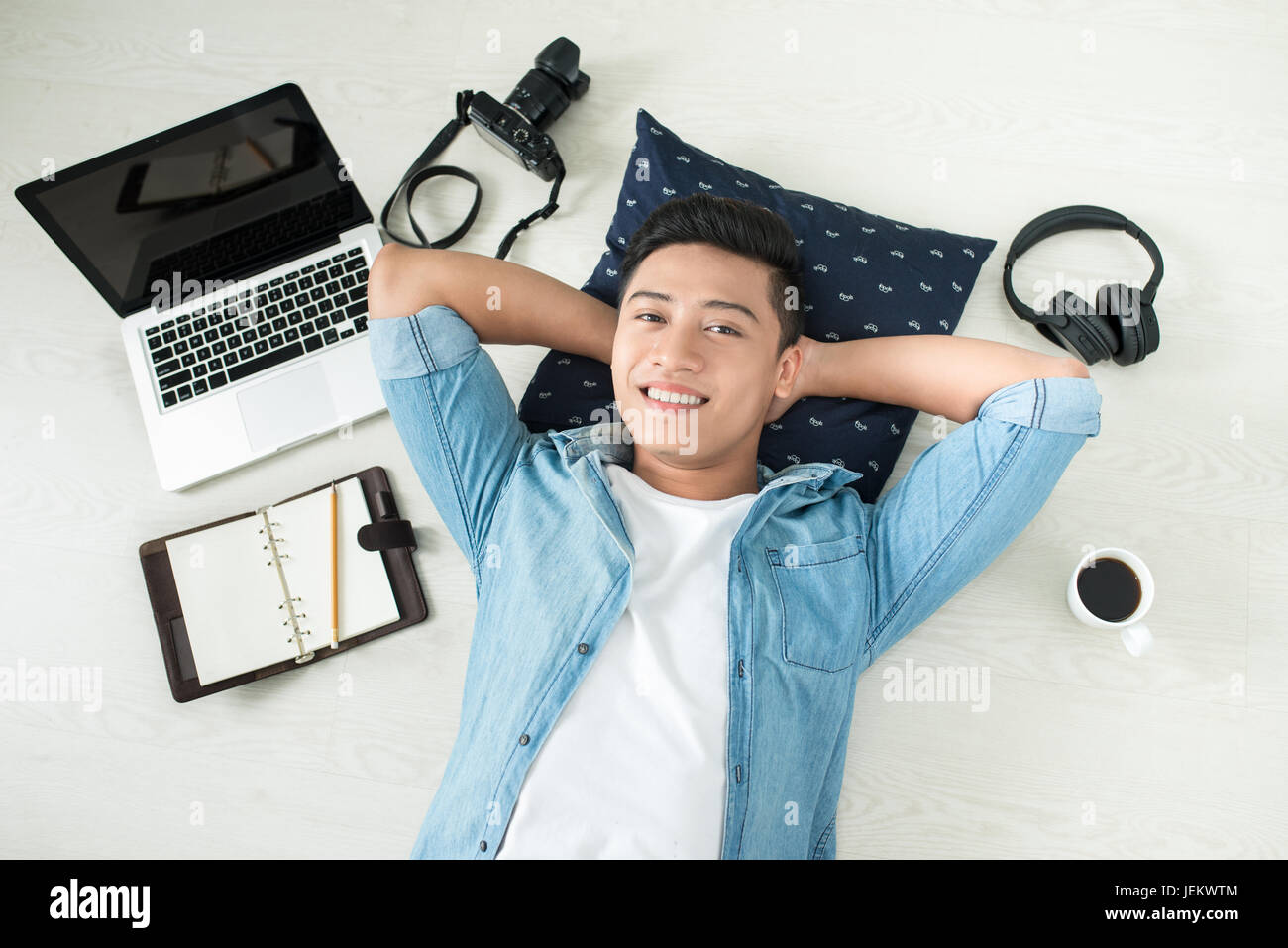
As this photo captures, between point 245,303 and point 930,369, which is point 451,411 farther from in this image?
point 930,369

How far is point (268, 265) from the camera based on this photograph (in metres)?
1.29

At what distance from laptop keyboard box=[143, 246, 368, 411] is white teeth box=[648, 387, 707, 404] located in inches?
21.2

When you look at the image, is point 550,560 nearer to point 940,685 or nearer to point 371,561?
point 371,561

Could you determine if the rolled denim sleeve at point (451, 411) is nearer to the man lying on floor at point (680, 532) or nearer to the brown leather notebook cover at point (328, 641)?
the man lying on floor at point (680, 532)

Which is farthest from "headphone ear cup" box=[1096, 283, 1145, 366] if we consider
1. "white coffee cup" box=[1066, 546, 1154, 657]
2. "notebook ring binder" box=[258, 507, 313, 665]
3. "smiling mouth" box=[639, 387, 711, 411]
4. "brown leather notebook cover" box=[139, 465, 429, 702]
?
"notebook ring binder" box=[258, 507, 313, 665]

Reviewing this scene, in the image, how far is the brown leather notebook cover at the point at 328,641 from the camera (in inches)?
46.9

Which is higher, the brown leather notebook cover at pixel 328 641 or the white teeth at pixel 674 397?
the white teeth at pixel 674 397

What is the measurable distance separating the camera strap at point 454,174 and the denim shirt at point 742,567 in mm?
314

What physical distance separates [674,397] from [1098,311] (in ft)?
2.42

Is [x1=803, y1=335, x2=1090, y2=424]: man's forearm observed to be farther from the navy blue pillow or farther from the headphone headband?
the headphone headband

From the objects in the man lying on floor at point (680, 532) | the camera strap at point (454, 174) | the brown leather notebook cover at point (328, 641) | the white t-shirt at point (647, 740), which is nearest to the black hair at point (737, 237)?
the man lying on floor at point (680, 532)

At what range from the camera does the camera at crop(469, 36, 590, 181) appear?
130cm

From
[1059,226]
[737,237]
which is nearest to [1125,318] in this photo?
[1059,226]
